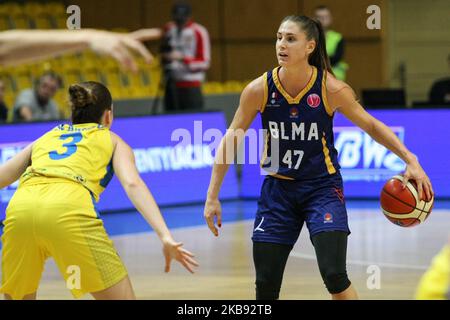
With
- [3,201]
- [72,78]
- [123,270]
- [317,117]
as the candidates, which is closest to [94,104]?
[123,270]

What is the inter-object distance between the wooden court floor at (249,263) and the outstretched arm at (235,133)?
200 centimetres

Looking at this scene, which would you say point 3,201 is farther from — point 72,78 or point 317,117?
point 317,117

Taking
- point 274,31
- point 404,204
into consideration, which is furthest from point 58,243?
point 274,31

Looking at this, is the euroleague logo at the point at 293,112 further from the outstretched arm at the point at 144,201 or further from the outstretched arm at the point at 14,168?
the outstretched arm at the point at 14,168

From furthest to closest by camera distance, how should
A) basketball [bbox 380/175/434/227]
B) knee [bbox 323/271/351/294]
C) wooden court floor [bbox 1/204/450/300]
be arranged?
wooden court floor [bbox 1/204/450/300], basketball [bbox 380/175/434/227], knee [bbox 323/271/351/294]

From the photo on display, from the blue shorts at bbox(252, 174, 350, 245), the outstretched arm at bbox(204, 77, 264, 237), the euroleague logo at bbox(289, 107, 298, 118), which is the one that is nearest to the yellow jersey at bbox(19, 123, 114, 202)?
the outstretched arm at bbox(204, 77, 264, 237)

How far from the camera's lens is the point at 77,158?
5.28 metres

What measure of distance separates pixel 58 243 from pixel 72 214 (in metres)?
0.15

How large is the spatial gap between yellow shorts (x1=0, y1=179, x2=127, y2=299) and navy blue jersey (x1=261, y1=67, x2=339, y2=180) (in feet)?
3.99

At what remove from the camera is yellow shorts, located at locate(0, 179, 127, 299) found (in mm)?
5039

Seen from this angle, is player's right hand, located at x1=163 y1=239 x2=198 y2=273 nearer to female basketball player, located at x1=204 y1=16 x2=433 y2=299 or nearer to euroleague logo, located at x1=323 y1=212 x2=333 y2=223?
female basketball player, located at x1=204 y1=16 x2=433 y2=299

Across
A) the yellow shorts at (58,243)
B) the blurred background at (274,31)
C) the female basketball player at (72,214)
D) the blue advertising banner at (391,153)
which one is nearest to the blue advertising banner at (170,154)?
the blue advertising banner at (391,153)

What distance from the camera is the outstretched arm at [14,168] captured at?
5324mm
